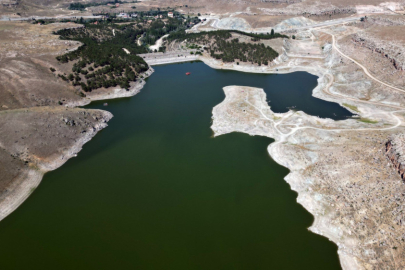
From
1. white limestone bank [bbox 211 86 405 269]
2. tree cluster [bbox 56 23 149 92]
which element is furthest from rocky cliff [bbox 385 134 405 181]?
tree cluster [bbox 56 23 149 92]

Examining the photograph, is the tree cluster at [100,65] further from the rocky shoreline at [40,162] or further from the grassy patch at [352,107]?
the grassy patch at [352,107]

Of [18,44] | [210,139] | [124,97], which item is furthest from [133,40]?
[210,139]

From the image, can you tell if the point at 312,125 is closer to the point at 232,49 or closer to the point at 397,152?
the point at 397,152

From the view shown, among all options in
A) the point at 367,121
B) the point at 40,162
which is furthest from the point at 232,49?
the point at 40,162

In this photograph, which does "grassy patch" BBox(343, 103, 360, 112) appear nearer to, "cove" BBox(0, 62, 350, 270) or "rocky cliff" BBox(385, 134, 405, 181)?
"cove" BBox(0, 62, 350, 270)

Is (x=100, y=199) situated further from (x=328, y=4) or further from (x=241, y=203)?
(x=328, y=4)

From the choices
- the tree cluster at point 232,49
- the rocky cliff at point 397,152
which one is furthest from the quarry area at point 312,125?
the tree cluster at point 232,49
